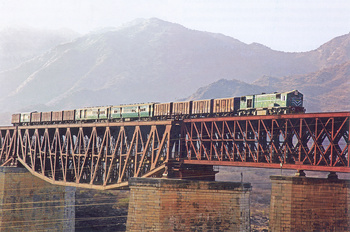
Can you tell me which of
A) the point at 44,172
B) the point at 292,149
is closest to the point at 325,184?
the point at 292,149

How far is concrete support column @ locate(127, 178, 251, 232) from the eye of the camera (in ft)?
116

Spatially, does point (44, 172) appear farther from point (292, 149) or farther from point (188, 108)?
point (292, 149)

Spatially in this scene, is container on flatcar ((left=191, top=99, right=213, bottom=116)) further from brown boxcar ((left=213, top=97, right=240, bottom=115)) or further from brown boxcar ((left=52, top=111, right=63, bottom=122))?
brown boxcar ((left=52, top=111, right=63, bottom=122))

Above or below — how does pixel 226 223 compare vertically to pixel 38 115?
below

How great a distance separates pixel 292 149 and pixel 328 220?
6.06m

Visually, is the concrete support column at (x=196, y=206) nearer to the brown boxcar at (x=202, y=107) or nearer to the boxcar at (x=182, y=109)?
the brown boxcar at (x=202, y=107)

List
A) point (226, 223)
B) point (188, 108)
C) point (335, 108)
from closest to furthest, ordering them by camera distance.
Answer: point (226, 223) < point (188, 108) < point (335, 108)

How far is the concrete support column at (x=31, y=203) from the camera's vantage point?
195ft

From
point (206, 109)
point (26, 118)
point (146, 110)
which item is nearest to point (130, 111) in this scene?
point (146, 110)

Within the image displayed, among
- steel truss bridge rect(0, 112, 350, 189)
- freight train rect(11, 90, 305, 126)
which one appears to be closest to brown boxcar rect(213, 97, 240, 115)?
freight train rect(11, 90, 305, 126)

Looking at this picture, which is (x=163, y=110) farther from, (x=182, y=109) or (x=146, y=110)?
(x=146, y=110)

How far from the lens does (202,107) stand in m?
45.0

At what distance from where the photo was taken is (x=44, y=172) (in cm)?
6100

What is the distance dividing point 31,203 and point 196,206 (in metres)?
32.7
